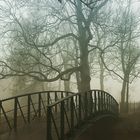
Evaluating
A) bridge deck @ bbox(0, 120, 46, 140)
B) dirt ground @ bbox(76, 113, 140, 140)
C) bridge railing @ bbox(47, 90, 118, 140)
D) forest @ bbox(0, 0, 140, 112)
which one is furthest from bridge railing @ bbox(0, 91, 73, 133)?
forest @ bbox(0, 0, 140, 112)

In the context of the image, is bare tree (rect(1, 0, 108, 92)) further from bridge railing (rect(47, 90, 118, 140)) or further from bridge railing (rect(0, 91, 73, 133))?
bridge railing (rect(47, 90, 118, 140))

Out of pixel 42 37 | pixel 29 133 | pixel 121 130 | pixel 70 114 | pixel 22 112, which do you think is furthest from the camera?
pixel 42 37

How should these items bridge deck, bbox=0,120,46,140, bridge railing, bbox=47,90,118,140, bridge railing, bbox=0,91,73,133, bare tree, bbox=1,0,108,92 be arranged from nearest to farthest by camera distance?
bridge railing, bbox=47,90,118,140 < bridge deck, bbox=0,120,46,140 < bridge railing, bbox=0,91,73,133 < bare tree, bbox=1,0,108,92

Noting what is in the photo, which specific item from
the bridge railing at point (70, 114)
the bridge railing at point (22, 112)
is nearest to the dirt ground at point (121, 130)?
the bridge railing at point (70, 114)

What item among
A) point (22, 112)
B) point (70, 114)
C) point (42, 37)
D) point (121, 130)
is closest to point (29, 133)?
point (22, 112)

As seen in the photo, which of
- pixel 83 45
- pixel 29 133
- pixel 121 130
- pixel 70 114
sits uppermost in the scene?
pixel 83 45

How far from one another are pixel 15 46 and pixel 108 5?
27.9 feet

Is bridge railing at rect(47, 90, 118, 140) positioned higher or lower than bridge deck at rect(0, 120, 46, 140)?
higher

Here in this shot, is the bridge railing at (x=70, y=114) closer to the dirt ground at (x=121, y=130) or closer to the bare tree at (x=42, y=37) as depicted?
the dirt ground at (x=121, y=130)

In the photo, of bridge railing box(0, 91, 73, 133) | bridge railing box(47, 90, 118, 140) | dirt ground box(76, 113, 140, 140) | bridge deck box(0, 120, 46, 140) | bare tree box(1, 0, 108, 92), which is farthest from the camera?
bare tree box(1, 0, 108, 92)

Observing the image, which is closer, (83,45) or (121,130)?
(121,130)

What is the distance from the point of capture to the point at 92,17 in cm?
2277

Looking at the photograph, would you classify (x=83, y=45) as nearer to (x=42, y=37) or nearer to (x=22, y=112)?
(x=42, y=37)

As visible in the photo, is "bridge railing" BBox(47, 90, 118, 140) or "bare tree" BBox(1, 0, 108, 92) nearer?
"bridge railing" BBox(47, 90, 118, 140)
